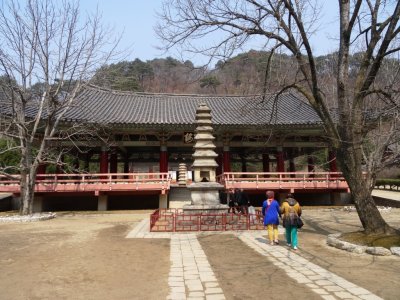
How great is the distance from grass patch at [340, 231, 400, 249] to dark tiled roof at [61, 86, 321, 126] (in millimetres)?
10307

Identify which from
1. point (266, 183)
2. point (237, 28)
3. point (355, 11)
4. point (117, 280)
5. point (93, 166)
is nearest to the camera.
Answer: point (117, 280)

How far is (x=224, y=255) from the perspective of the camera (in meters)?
7.75

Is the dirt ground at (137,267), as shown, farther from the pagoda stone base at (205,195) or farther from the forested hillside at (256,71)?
the forested hillside at (256,71)

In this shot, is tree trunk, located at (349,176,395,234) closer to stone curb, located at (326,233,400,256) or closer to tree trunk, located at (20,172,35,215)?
stone curb, located at (326,233,400,256)

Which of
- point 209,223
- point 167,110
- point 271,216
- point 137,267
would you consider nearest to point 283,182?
point 209,223

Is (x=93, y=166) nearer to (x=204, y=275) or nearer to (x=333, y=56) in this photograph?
(x=333, y=56)

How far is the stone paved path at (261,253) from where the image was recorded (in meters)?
5.06

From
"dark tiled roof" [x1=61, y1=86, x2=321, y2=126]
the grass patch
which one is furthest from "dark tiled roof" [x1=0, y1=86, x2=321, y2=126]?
the grass patch

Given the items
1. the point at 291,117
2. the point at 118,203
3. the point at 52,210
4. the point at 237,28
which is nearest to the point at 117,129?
the point at 118,203

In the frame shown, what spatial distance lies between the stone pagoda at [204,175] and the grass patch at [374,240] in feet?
18.4

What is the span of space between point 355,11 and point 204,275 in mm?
7300

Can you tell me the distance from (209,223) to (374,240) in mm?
5441

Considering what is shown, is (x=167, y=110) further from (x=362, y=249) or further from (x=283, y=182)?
(x=362, y=249)

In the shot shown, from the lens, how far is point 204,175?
14297mm
